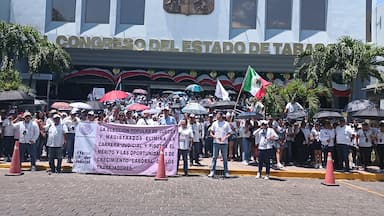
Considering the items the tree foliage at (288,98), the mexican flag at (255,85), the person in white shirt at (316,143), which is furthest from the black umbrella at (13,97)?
the person in white shirt at (316,143)

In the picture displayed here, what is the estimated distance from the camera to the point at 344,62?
703 inches

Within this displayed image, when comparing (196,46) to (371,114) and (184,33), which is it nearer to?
(184,33)

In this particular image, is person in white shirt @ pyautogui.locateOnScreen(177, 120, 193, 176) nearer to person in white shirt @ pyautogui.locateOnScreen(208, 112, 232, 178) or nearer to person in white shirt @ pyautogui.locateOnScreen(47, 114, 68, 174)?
person in white shirt @ pyautogui.locateOnScreen(208, 112, 232, 178)

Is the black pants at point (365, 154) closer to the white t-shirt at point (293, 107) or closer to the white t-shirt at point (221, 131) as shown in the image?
the white t-shirt at point (293, 107)

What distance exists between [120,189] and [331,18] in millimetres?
23525

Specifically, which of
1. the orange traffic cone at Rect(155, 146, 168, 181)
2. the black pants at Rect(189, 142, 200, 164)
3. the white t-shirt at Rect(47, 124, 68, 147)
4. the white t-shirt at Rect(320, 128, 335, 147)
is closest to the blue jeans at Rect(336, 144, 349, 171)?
the white t-shirt at Rect(320, 128, 335, 147)

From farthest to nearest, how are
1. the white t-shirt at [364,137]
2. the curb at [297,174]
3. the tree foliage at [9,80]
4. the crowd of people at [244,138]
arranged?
1. the tree foliage at [9,80]
2. the white t-shirt at [364,137]
3. the curb at [297,174]
4. the crowd of people at [244,138]

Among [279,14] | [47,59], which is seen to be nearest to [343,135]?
[47,59]

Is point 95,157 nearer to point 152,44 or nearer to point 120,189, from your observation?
point 120,189

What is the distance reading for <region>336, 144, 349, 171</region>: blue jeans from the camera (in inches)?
580

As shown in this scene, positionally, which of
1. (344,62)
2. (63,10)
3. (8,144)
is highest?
(63,10)

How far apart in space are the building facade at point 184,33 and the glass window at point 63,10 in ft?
0.15

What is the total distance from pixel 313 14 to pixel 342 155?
17821mm

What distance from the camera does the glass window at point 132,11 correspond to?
30109mm
